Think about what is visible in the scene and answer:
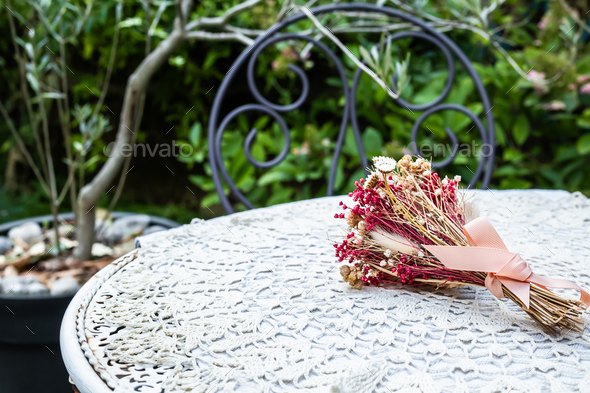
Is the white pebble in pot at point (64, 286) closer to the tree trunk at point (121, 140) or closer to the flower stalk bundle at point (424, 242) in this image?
the tree trunk at point (121, 140)

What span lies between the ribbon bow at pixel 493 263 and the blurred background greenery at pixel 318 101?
1.24 m

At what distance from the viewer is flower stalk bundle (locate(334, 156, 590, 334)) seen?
0.63m

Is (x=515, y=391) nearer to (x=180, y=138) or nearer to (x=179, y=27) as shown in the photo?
(x=179, y=27)

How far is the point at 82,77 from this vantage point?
105 inches

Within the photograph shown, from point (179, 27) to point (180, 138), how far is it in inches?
56.0

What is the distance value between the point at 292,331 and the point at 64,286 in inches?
41.8

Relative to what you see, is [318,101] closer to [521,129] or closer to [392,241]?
[521,129]

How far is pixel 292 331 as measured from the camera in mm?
598

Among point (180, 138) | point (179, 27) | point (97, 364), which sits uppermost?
point (179, 27)

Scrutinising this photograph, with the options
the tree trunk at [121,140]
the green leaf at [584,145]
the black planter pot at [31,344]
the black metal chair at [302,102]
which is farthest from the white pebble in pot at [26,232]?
the green leaf at [584,145]

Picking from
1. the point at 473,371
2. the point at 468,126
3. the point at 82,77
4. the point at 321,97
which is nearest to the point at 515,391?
the point at 473,371

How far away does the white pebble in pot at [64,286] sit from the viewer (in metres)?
1.37

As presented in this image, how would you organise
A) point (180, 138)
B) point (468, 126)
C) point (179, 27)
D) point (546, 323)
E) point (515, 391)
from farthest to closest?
point (180, 138) → point (468, 126) → point (179, 27) → point (546, 323) → point (515, 391)

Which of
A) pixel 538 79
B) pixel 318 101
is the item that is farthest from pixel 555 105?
pixel 318 101
